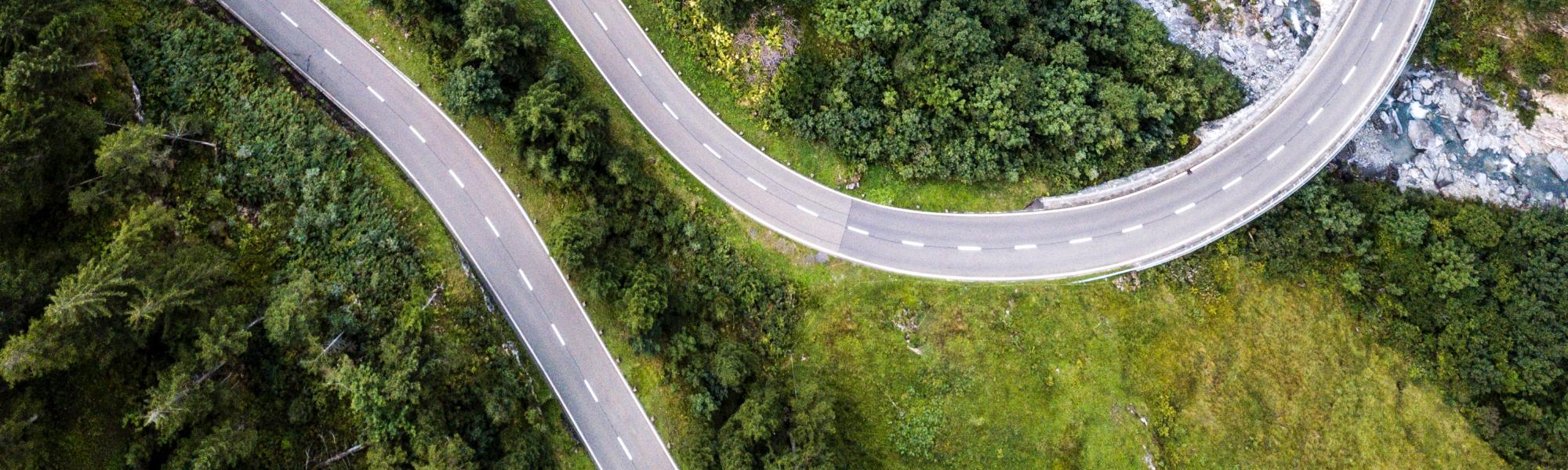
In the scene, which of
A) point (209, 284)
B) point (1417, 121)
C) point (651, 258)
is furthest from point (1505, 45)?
point (209, 284)

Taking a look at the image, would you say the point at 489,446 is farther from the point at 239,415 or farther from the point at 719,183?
the point at 719,183

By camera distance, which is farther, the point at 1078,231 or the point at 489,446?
the point at 1078,231

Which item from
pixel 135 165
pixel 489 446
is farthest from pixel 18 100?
pixel 489 446

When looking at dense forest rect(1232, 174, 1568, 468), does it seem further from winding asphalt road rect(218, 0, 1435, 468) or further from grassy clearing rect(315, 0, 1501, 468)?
winding asphalt road rect(218, 0, 1435, 468)

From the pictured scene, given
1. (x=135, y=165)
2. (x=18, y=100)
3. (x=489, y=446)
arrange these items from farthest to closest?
(x=489, y=446), (x=135, y=165), (x=18, y=100)

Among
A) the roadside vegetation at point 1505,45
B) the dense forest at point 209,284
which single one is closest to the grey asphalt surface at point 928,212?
the roadside vegetation at point 1505,45

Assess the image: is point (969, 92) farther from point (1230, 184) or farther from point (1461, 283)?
point (1461, 283)

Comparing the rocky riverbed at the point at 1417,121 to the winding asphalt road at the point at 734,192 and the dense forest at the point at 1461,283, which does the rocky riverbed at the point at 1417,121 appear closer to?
the dense forest at the point at 1461,283
